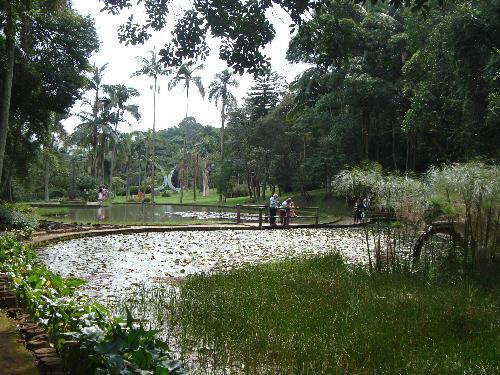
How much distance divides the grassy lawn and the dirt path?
1.58m

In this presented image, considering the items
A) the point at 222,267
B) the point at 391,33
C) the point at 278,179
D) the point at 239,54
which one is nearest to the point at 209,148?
the point at 278,179

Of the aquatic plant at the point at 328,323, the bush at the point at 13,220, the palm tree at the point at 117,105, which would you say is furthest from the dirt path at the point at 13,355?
the palm tree at the point at 117,105

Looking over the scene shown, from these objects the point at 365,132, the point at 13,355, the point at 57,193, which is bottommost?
the point at 13,355

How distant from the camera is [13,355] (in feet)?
11.4

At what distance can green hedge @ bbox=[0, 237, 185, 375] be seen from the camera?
288 centimetres

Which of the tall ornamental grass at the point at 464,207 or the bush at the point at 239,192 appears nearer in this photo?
the tall ornamental grass at the point at 464,207

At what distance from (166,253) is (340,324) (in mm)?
7449

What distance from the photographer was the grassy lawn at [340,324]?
4.27m

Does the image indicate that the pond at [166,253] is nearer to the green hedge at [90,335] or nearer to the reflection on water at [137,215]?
the green hedge at [90,335]

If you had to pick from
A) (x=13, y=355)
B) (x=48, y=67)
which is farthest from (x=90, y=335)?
(x=48, y=67)

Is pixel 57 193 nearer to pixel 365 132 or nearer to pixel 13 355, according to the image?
pixel 365 132

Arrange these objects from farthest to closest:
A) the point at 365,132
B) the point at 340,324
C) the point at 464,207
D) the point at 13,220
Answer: the point at 365,132 < the point at 13,220 < the point at 464,207 < the point at 340,324

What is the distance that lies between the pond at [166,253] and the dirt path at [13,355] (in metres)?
3.00

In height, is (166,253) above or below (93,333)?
below
